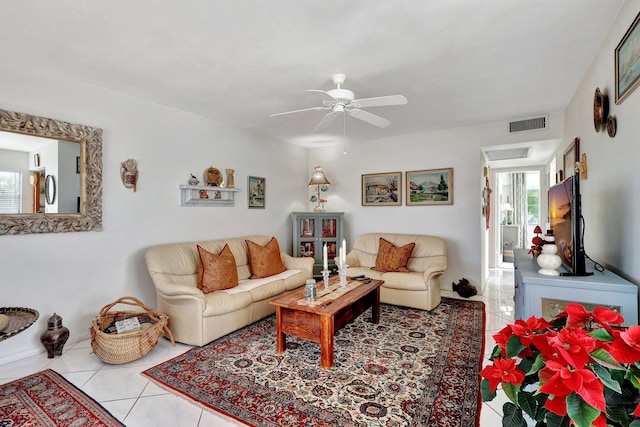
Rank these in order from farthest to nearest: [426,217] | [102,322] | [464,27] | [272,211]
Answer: [272,211] → [426,217] → [102,322] → [464,27]

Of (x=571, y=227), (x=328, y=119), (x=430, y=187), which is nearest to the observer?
(x=571, y=227)

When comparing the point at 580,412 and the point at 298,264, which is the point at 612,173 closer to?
the point at 580,412

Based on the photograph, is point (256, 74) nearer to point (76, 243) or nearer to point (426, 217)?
point (76, 243)

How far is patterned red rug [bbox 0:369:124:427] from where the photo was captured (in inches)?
73.7

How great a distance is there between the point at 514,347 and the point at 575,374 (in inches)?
7.9

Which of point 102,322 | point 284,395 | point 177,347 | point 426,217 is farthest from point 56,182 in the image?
point 426,217

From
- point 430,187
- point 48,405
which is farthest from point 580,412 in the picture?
point 430,187

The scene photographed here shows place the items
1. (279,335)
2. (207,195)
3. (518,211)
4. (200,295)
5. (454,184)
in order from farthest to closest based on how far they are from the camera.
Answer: (518,211) → (454,184) → (207,195) → (200,295) → (279,335)

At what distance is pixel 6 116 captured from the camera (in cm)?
255

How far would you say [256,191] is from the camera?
4.95 m

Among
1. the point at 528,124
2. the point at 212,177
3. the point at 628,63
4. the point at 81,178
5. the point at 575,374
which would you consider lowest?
the point at 575,374

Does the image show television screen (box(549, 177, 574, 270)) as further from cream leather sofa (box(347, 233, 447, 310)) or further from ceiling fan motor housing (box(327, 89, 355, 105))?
ceiling fan motor housing (box(327, 89, 355, 105))

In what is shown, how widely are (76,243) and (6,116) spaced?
46.5 inches

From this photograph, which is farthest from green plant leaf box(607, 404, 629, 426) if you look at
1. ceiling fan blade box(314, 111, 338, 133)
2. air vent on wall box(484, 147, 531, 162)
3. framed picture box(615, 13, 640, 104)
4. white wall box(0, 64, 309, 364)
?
air vent on wall box(484, 147, 531, 162)
